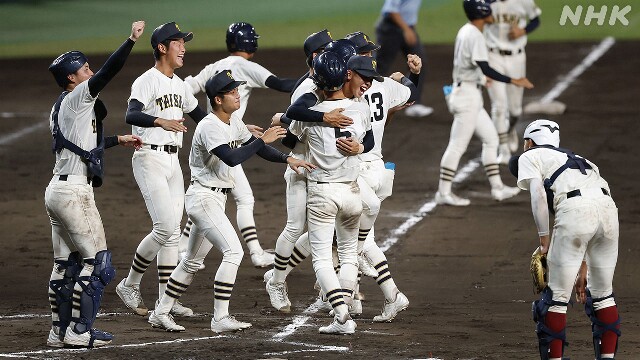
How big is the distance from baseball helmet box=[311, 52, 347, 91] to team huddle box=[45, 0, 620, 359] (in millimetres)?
11

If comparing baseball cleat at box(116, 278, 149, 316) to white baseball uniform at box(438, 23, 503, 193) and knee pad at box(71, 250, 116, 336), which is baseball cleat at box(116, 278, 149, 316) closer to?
knee pad at box(71, 250, 116, 336)

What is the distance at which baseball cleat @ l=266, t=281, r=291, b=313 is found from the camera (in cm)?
1053

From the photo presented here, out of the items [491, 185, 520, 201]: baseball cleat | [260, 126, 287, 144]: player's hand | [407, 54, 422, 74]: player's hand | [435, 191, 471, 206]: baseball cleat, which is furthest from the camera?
[491, 185, 520, 201]: baseball cleat

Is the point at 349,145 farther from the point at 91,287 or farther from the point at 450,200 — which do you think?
the point at 450,200

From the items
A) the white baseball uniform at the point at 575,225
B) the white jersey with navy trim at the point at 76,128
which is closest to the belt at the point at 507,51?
the white baseball uniform at the point at 575,225

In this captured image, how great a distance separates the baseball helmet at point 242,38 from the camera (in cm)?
1240

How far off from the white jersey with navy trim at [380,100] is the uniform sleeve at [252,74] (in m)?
1.95

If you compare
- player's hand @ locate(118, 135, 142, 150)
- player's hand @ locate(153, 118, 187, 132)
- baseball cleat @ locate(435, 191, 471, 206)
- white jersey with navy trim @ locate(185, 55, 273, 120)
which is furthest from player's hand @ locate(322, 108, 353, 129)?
baseball cleat @ locate(435, 191, 471, 206)

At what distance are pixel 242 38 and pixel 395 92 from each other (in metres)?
2.29

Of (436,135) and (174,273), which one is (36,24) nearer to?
(436,135)

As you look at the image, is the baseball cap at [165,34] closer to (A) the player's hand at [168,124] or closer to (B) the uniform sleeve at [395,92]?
(A) the player's hand at [168,124]

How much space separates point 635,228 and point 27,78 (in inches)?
514

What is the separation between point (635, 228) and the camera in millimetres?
13609

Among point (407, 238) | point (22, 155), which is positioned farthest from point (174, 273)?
point (22, 155)
